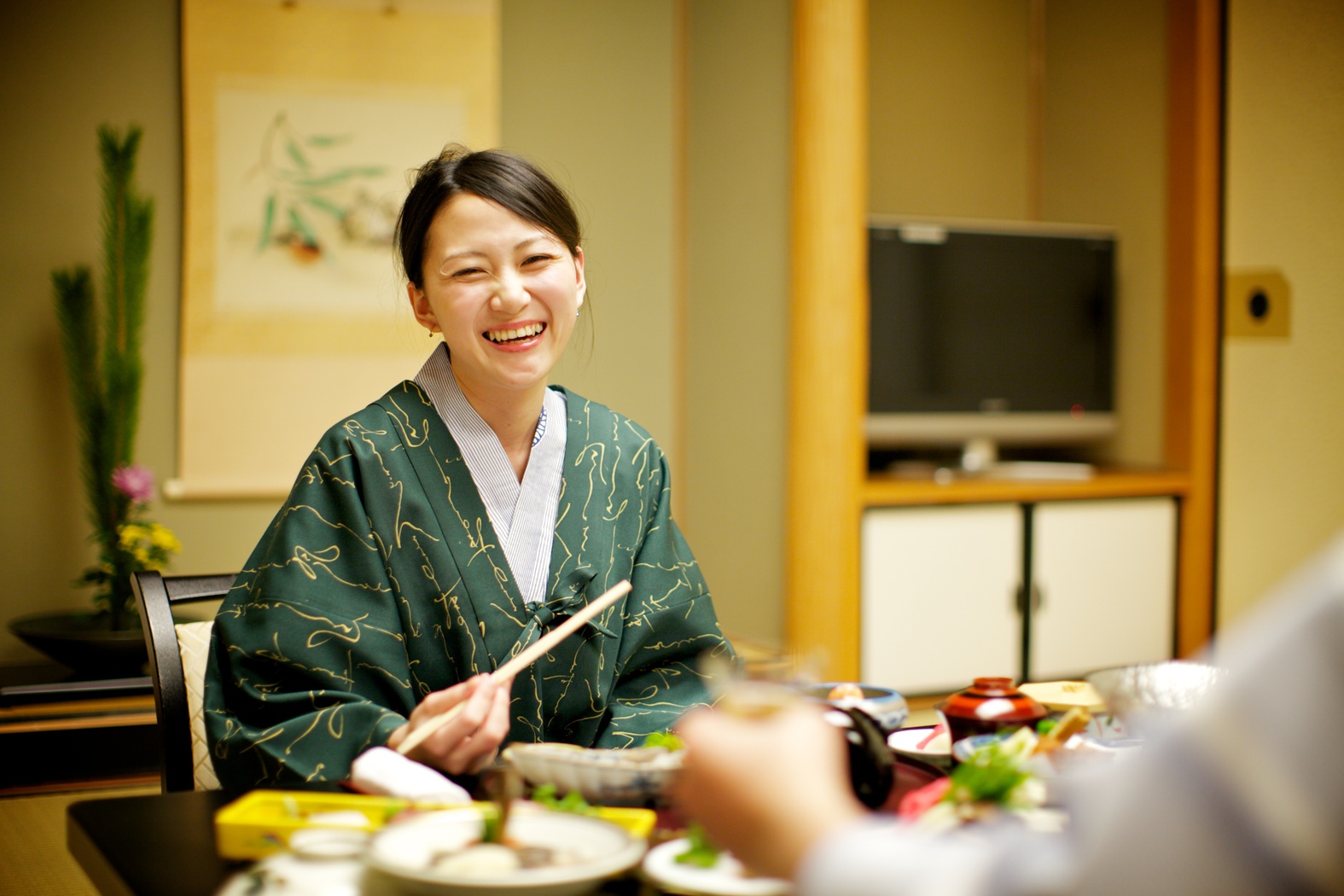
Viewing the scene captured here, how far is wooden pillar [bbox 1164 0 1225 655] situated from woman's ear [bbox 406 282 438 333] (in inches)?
123

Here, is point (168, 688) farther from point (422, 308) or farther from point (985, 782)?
point (985, 782)

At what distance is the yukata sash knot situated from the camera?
1.42 metres

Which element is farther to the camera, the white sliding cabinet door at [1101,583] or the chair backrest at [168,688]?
the white sliding cabinet door at [1101,583]

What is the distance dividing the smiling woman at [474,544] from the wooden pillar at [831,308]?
6.16 feet

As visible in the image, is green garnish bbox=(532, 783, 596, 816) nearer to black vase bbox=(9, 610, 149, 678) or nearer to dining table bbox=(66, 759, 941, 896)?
dining table bbox=(66, 759, 941, 896)

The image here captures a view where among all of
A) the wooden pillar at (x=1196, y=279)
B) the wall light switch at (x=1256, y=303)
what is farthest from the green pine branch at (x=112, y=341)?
the wall light switch at (x=1256, y=303)

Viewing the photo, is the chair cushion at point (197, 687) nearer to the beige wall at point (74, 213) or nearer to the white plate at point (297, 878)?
the white plate at point (297, 878)

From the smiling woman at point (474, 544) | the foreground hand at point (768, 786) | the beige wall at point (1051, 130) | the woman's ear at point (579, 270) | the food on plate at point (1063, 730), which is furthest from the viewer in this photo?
the beige wall at point (1051, 130)

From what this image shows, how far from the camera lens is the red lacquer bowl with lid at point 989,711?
3.68 feet

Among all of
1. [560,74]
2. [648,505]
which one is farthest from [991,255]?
[648,505]

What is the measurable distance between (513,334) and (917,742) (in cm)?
74

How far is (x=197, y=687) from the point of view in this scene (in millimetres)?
1500

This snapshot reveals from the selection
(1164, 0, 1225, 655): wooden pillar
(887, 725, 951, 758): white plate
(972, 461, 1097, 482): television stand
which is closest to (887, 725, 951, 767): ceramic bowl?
(887, 725, 951, 758): white plate

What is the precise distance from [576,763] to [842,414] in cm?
262
